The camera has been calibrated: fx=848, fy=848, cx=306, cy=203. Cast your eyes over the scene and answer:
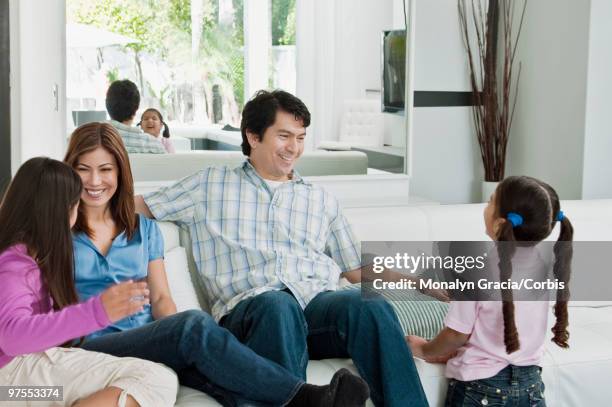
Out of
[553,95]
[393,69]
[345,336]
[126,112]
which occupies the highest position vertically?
[393,69]

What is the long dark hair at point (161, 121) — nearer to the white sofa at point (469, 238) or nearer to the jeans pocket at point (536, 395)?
the white sofa at point (469, 238)

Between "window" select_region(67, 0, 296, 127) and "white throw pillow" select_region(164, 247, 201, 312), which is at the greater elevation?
"window" select_region(67, 0, 296, 127)

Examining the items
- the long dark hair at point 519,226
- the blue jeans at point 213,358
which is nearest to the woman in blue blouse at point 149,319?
the blue jeans at point 213,358

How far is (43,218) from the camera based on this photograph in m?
1.94

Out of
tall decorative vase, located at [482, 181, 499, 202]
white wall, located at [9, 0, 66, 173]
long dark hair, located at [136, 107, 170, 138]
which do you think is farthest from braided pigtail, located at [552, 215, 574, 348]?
tall decorative vase, located at [482, 181, 499, 202]

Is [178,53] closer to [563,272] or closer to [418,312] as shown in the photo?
Answer: [418,312]

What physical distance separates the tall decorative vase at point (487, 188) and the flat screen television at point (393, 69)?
2.60 ft

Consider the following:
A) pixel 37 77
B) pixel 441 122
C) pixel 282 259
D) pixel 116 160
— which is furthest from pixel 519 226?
pixel 441 122

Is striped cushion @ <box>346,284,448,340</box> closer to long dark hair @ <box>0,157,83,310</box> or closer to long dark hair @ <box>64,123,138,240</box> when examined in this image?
long dark hair @ <box>64,123,138,240</box>

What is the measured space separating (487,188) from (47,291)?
349 centimetres

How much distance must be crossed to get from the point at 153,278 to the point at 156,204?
30cm

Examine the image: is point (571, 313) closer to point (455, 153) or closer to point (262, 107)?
point (262, 107)

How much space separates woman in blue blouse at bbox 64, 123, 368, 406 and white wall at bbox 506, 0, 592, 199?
2.80 m

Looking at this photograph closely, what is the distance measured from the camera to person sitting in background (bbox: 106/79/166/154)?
3.80 m
